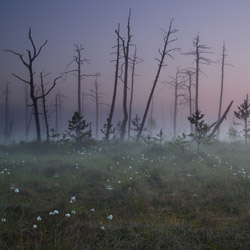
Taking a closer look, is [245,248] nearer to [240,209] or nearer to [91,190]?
[240,209]

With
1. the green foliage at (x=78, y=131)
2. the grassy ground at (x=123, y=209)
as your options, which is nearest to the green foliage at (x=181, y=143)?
the grassy ground at (x=123, y=209)

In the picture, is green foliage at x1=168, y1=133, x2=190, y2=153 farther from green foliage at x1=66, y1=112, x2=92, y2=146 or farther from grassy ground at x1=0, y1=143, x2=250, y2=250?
green foliage at x1=66, y1=112, x2=92, y2=146

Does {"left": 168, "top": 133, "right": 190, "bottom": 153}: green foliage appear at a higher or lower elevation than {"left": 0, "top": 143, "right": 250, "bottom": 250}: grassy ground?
higher

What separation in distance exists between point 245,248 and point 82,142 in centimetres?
1414

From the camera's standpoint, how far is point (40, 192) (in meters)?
7.10

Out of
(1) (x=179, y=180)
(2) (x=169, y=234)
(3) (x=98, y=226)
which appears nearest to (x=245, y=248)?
(2) (x=169, y=234)

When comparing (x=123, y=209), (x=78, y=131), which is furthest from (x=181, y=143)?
(x=123, y=209)

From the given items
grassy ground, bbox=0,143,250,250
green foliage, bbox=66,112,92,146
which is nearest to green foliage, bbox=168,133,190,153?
grassy ground, bbox=0,143,250,250

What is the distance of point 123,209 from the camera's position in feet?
18.4

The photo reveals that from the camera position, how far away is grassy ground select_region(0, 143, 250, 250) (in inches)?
152

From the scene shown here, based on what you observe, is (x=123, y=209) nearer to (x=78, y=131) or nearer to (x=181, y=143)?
(x=181, y=143)

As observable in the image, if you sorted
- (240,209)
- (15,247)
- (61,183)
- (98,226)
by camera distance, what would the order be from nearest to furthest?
1. (15,247)
2. (98,226)
3. (240,209)
4. (61,183)

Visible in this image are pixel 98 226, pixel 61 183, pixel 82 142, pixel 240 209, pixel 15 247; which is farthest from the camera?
pixel 82 142

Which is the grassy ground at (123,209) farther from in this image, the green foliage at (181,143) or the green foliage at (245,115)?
the green foliage at (245,115)
